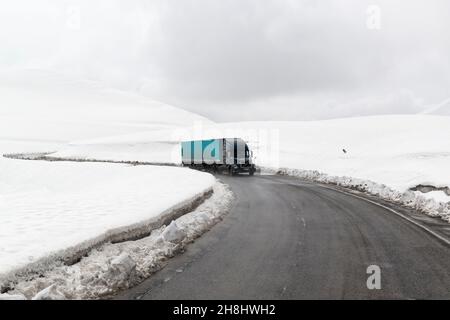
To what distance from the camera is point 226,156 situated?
38125mm

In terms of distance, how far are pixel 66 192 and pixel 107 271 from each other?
2067cm

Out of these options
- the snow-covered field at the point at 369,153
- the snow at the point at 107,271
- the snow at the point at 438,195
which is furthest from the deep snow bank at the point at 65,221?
the snow at the point at 438,195

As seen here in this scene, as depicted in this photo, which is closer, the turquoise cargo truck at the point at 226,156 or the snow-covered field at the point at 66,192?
the snow-covered field at the point at 66,192

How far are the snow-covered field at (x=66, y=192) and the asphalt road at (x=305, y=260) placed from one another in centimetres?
199

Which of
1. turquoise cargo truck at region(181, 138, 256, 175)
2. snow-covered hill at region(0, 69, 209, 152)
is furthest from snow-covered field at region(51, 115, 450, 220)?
snow-covered hill at region(0, 69, 209, 152)

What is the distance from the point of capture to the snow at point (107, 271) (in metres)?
6.98

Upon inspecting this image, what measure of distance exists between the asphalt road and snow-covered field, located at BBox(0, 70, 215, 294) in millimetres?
1991

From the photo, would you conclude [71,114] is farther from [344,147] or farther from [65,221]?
[65,221]

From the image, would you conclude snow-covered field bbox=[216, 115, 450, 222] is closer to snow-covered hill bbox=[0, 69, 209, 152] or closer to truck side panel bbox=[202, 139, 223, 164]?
truck side panel bbox=[202, 139, 223, 164]

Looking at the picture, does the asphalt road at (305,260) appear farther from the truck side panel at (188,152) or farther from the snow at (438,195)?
the truck side panel at (188,152)

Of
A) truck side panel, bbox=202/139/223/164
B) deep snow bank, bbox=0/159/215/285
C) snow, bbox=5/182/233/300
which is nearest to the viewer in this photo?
snow, bbox=5/182/233/300

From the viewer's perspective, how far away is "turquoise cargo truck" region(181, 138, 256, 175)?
3762 centimetres
